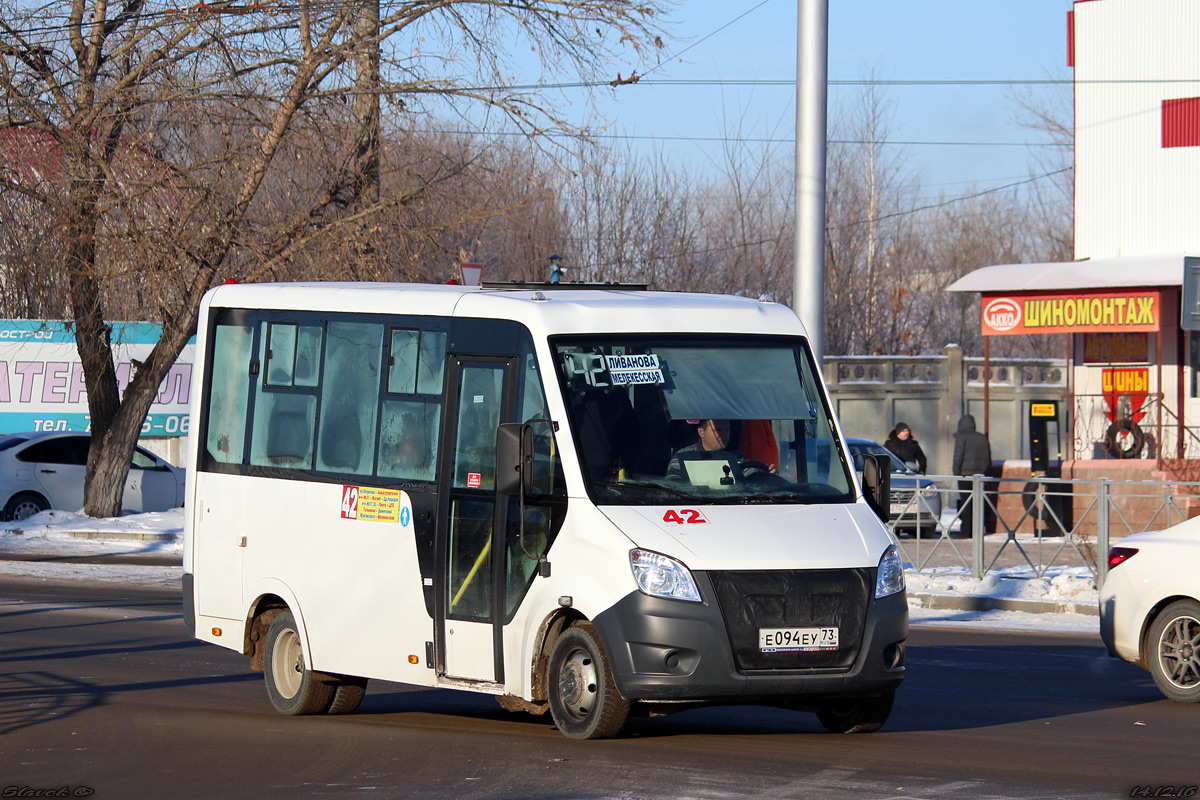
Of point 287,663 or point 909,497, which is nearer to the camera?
point 287,663

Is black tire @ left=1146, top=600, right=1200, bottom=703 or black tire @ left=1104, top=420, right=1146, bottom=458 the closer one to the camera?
black tire @ left=1146, top=600, right=1200, bottom=703

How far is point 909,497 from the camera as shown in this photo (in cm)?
2273

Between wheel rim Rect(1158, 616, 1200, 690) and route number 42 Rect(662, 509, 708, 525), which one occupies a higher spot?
route number 42 Rect(662, 509, 708, 525)

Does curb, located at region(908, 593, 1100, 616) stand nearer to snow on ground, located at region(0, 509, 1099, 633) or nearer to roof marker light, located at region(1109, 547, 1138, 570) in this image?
snow on ground, located at region(0, 509, 1099, 633)

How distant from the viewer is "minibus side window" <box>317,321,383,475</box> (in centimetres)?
935

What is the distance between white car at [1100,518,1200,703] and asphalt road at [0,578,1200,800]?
0.25m

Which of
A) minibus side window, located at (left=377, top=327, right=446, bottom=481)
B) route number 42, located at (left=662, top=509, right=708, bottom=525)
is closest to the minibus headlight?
route number 42, located at (left=662, top=509, right=708, bottom=525)

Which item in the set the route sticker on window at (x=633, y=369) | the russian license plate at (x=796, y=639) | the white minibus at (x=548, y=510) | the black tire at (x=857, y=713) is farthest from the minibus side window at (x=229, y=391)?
the black tire at (x=857, y=713)

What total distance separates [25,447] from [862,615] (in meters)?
20.4

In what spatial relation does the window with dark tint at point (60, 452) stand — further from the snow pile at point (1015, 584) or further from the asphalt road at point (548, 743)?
the snow pile at point (1015, 584)

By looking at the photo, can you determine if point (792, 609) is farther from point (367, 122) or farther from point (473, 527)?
point (367, 122)

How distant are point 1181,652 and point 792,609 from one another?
12.4 ft

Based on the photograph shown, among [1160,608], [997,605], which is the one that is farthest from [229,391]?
[997,605]

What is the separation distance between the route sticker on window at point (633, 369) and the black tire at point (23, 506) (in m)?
19.0
